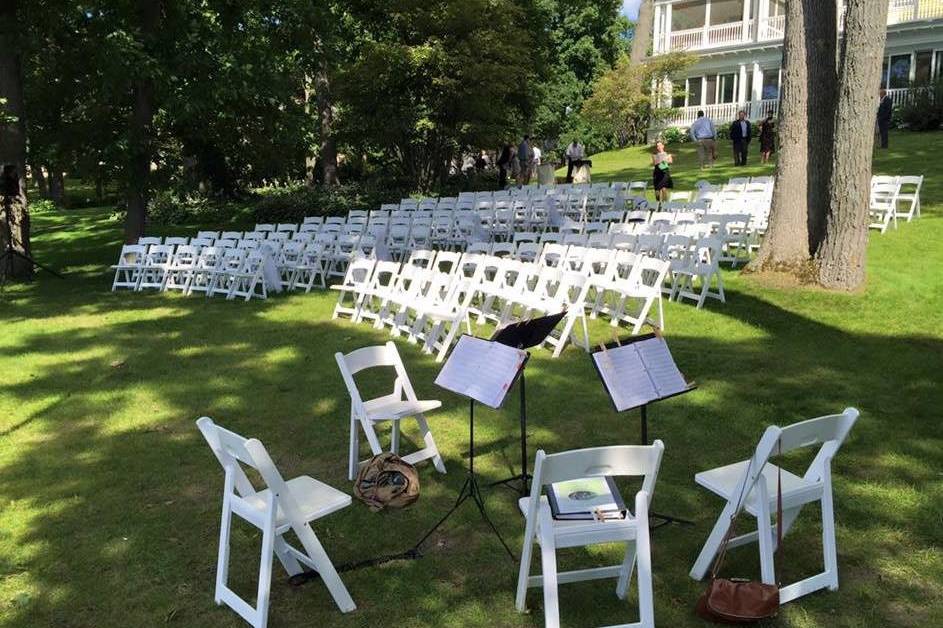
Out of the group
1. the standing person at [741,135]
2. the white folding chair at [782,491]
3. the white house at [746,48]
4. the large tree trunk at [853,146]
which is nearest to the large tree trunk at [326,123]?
the standing person at [741,135]

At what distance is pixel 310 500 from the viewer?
3.90 meters

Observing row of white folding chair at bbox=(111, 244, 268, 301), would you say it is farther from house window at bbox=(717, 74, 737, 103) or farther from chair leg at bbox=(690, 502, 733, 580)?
house window at bbox=(717, 74, 737, 103)

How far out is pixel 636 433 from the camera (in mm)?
5910

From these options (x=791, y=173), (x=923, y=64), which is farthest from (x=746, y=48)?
(x=791, y=173)

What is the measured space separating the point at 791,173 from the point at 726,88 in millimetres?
28799

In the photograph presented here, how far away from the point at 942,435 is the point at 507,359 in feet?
11.7

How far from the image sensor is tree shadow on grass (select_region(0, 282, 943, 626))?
384 cm

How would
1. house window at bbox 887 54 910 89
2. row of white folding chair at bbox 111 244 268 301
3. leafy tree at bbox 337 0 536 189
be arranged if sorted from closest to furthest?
row of white folding chair at bbox 111 244 268 301
leafy tree at bbox 337 0 536 189
house window at bbox 887 54 910 89

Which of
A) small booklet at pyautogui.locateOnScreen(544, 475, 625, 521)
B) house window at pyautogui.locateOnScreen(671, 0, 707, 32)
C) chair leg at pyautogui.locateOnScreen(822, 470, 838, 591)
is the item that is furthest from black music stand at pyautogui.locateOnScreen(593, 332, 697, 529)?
house window at pyautogui.locateOnScreen(671, 0, 707, 32)

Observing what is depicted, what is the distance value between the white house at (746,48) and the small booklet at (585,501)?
3186 cm

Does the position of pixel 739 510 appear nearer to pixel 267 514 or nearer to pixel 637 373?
pixel 637 373

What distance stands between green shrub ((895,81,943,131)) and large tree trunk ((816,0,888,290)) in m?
20.1

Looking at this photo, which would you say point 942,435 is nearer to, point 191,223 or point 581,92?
point 191,223

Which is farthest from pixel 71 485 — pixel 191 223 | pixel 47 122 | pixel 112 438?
pixel 191 223
